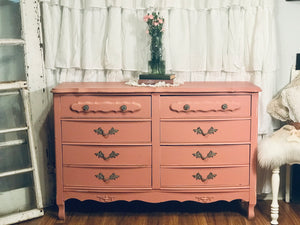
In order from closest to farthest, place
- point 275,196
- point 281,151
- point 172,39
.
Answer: point 281,151, point 275,196, point 172,39

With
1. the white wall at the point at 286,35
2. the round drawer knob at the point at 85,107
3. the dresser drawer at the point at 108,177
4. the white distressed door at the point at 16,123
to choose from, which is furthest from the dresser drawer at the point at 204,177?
the white distressed door at the point at 16,123

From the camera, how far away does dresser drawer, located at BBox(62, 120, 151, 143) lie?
2.66m

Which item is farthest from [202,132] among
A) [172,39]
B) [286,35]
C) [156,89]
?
[286,35]

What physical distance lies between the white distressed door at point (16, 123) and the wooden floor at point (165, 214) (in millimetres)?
161

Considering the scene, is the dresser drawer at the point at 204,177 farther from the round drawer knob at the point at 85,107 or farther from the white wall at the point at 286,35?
the white wall at the point at 286,35

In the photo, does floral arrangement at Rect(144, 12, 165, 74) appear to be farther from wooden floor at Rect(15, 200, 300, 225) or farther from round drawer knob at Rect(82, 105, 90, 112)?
wooden floor at Rect(15, 200, 300, 225)

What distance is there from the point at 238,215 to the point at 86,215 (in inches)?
40.3

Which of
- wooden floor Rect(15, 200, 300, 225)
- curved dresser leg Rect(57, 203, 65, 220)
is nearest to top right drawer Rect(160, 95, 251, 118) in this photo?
wooden floor Rect(15, 200, 300, 225)

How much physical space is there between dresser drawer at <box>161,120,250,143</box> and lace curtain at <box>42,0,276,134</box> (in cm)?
45

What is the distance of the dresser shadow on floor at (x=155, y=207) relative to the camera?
2947 millimetres

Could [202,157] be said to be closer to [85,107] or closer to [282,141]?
[282,141]

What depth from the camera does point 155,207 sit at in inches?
118

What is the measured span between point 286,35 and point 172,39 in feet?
2.63

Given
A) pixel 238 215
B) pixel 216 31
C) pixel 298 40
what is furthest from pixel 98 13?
pixel 238 215
